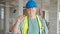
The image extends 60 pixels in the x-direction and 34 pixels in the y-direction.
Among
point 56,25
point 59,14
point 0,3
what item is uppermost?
point 0,3

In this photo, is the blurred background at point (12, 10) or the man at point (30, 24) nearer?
the man at point (30, 24)

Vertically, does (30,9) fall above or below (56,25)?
above

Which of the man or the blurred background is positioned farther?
the blurred background

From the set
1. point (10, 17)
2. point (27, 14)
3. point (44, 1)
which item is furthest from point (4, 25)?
point (27, 14)

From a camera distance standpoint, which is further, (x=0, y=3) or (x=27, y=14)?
(x=0, y=3)

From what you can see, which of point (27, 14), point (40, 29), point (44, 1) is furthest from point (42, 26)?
point (44, 1)

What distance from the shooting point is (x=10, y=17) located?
1.81 meters

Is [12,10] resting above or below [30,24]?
above

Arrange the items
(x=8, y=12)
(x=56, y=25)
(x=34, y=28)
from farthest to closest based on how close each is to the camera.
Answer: (x=56, y=25) < (x=8, y=12) < (x=34, y=28)

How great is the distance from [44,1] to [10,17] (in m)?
0.42

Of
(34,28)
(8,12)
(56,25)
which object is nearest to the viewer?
(34,28)

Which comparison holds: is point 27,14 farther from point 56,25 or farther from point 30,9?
point 56,25

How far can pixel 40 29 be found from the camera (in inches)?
46.9

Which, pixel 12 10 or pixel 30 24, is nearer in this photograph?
pixel 30 24
